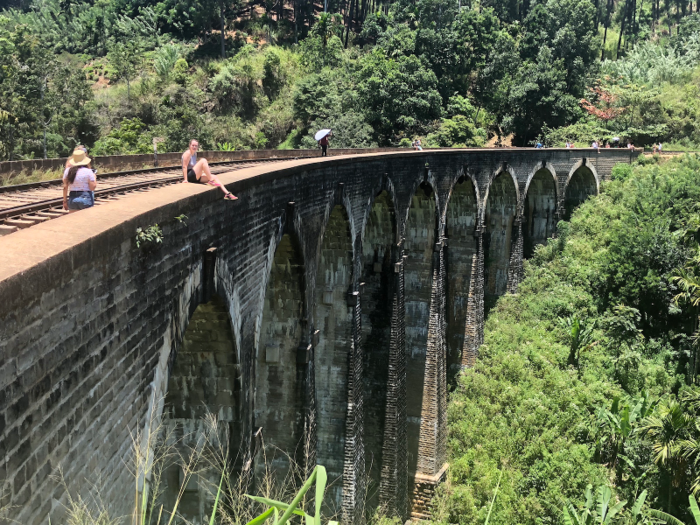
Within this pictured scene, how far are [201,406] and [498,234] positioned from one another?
2112cm

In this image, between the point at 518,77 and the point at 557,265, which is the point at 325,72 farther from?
the point at 557,265

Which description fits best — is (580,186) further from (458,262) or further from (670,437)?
(670,437)

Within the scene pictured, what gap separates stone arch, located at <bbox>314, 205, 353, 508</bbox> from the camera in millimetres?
13188

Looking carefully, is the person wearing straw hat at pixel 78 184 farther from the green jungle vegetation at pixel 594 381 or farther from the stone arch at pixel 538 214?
the stone arch at pixel 538 214

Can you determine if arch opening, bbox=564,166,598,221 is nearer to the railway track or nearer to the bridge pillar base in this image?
the bridge pillar base

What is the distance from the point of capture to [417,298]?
18906 mm

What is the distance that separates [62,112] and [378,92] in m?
18.4

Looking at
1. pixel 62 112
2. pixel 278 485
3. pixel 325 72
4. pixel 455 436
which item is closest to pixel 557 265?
pixel 455 436

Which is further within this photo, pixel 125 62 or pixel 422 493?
pixel 125 62

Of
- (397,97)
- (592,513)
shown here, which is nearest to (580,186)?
(397,97)

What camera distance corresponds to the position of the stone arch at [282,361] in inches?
396

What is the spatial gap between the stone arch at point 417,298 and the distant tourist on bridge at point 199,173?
11.6 meters

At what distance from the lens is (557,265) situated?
28.3 metres

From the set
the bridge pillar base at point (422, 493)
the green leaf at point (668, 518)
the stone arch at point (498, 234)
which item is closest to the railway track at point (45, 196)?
the green leaf at point (668, 518)
